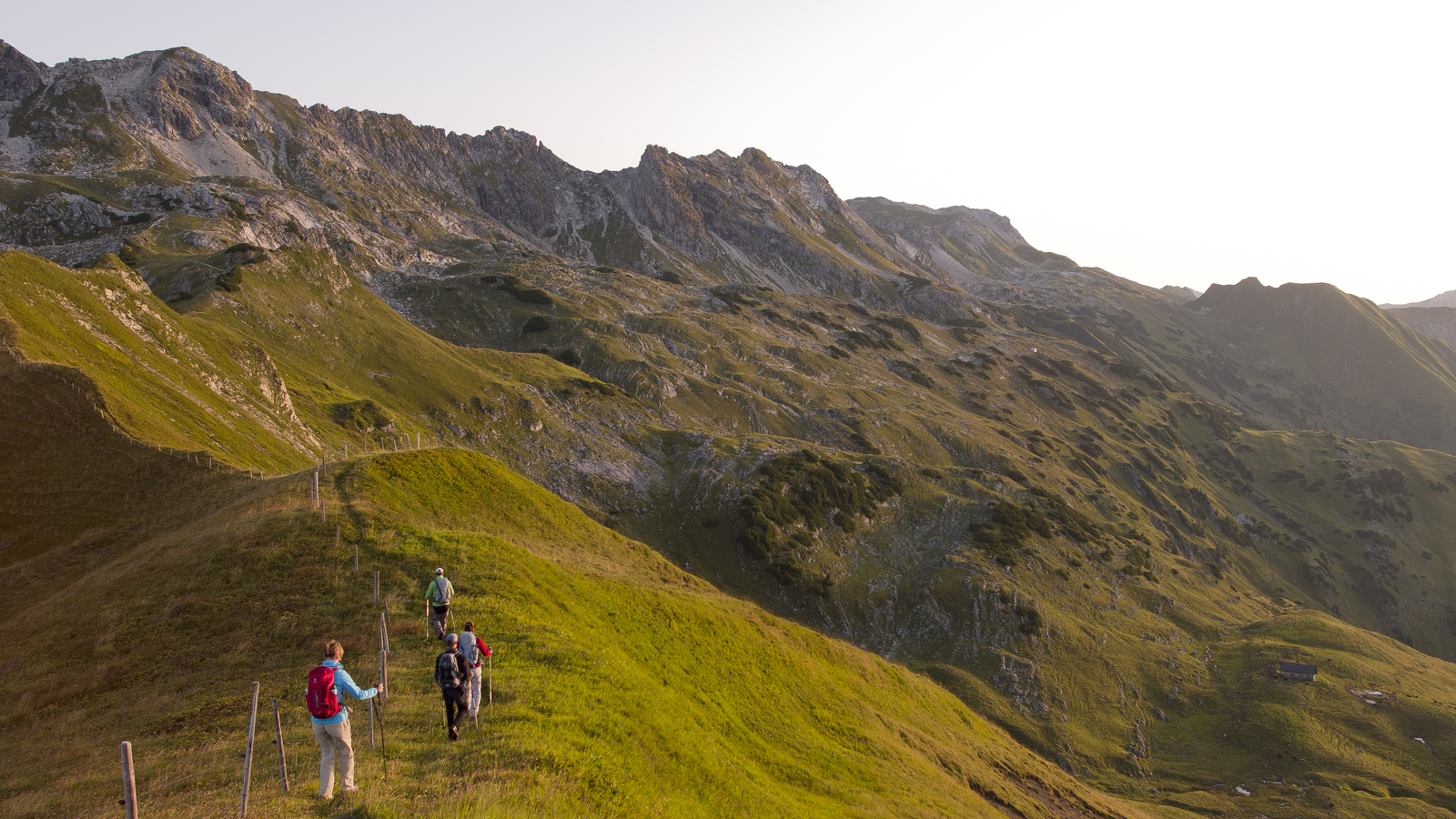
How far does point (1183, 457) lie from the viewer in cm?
18625

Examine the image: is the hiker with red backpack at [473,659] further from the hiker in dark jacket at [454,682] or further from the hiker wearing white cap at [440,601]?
the hiker wearing white cap at [440,601]

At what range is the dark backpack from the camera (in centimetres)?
1622

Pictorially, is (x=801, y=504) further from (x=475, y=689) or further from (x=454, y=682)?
(x=454, y=682)

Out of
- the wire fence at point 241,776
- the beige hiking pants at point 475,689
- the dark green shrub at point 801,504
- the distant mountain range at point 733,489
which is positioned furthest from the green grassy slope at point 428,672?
the dark green shrub at point 801,504

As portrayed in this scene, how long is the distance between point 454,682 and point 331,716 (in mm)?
3569

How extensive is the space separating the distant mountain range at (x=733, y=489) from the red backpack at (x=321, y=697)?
21.0ft

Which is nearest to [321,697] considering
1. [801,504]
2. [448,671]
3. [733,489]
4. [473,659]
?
[448,671]

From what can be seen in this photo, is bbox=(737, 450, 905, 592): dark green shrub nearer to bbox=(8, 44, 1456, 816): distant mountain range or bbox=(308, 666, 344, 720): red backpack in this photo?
bbox=(8, 44, 1456, 816): distant mountain range

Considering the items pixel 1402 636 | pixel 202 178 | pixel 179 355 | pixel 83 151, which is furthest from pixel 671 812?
pixel 83 151

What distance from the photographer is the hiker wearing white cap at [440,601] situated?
21688mm

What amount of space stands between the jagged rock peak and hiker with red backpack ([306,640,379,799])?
288 metres

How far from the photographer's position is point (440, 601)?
71.2ft

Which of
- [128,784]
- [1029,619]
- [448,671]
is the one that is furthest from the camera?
[1029,619]

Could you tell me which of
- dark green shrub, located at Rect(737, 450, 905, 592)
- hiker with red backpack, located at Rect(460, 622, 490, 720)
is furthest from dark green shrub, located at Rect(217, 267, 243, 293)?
hiker with red backpack, located at Rect(460, 622, 490, 720)
